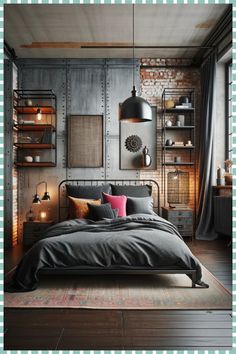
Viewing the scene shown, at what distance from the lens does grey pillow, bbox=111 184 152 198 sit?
260 inches

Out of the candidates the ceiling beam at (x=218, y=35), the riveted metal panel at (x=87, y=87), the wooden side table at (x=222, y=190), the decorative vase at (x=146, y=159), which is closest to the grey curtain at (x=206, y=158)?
the wooden side table at (x=222, y=190)

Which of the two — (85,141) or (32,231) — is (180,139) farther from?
(32,231)

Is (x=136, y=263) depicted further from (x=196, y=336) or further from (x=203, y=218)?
(x=203, y=218)

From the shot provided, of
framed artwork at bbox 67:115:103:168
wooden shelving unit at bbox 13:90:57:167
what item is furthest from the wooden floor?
framed artwork at bbox 67:115:103:168

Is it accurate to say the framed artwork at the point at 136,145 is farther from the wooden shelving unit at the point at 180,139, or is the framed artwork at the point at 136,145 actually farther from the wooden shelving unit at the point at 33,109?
the wooden shelving unit at the point at 33,109

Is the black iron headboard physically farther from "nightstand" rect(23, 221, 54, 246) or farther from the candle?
"nightstand" rect(23, 221, 54, 246)

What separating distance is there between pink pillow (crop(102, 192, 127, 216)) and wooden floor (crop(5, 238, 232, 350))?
2.86m

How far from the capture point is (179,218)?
6.71 meters

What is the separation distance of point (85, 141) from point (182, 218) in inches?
88.7

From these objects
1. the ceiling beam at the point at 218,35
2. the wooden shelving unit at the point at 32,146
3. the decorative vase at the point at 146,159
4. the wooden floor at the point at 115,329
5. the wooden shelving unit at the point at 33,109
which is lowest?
the wooden floor at the point at 115,329

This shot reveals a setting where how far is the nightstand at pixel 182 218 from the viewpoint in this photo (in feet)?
21.9

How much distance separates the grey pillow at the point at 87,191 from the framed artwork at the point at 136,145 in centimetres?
75

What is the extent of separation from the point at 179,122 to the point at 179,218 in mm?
1748

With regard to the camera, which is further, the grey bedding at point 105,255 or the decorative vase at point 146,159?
the decorative vase at point 146,159
